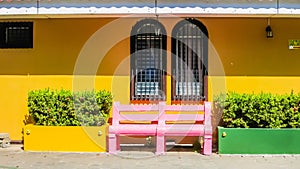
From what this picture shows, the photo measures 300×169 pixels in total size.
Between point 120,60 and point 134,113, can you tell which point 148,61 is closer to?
point 120,60

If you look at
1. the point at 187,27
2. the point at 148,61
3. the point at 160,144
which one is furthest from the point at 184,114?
the point at 187,27

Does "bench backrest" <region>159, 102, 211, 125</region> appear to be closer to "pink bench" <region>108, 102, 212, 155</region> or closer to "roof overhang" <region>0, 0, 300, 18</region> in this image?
"pink bench" <region>108, 102, 212, 155</region>

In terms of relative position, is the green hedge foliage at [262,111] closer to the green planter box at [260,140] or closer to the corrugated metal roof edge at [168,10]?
the green planter box at [260,140]

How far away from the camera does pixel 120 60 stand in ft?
38.5

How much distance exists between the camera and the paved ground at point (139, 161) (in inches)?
373

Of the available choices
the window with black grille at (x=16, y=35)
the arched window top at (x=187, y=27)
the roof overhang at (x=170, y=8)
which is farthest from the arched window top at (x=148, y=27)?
the window with black grille at (x=16, y=35)

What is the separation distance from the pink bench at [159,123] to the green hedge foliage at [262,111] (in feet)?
1.92

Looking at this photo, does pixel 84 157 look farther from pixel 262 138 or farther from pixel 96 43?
pixel 262 138

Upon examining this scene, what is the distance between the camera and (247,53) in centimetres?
1158

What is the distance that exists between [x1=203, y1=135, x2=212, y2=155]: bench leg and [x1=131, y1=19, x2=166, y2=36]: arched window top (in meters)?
2.76

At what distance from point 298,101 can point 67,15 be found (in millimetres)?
5289

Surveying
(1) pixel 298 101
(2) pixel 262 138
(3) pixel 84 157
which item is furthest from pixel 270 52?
(3) pixel 84 157

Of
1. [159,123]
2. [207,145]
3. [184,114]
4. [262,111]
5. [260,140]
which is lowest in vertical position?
[207,145]

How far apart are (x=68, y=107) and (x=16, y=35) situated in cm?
246
